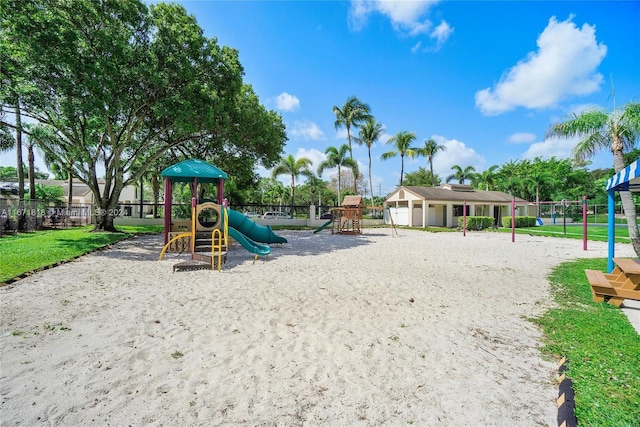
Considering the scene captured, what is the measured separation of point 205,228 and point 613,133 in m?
14.0

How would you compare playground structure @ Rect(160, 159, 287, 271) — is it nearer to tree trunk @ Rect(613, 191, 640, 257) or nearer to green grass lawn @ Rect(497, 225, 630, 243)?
tree trunk @ Rect(613, 191, 640, 257)

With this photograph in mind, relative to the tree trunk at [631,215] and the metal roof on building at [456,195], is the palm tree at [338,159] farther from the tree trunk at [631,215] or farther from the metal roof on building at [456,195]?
the tree trunk at [631,215]

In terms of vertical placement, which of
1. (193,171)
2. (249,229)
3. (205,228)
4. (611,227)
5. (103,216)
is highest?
(193,171)

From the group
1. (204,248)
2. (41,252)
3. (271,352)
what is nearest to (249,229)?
(204,248)

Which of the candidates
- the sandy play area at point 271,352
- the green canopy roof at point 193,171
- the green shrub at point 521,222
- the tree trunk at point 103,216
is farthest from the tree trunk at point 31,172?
the green shrub at point 521,222

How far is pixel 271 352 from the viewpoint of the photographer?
3865mm

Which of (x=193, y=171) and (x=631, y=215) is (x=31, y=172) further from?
(x=631, y=215)

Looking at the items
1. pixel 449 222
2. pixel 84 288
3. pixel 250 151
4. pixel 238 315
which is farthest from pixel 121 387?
pixel 449 222

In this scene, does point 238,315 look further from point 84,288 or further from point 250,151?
point 250,151

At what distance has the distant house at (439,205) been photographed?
31.4 meters

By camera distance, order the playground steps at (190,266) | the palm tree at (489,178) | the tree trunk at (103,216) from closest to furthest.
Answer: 1. the playground steps at (190,266)
2. the tree trunk at (103,216)
3. the palm tree at (489,178)

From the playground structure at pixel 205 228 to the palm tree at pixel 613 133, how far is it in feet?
37.0

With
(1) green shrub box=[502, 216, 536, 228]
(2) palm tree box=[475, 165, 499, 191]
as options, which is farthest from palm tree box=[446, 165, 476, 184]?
(1) green shrub box=[502, 216, 536, 228]

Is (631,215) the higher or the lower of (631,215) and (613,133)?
the lower
